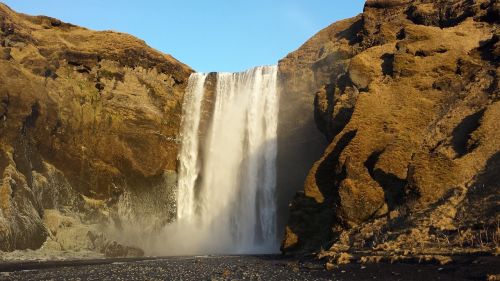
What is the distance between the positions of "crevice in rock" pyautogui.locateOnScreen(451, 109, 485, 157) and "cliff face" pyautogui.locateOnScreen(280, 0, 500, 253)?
0.27 feet

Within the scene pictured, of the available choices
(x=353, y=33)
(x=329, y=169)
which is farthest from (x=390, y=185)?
(x=353, y=33)

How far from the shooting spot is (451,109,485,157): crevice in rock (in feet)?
93.7

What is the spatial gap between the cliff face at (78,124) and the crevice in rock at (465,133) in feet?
109

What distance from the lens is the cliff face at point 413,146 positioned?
24875 millimetres

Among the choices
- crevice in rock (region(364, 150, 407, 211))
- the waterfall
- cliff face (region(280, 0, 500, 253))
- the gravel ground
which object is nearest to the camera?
the gravel ground

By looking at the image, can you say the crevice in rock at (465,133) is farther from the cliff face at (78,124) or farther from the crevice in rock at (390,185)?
the cliff face at (78,124)

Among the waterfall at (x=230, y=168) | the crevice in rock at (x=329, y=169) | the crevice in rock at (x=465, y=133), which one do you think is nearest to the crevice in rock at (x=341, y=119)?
the crevice in rock at (x=329, y=169)

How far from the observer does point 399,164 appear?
30219 mm

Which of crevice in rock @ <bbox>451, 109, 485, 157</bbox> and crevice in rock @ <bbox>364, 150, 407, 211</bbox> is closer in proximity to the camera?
crevice in rock @ <bbox>451, 109, 485, 157</bbox>

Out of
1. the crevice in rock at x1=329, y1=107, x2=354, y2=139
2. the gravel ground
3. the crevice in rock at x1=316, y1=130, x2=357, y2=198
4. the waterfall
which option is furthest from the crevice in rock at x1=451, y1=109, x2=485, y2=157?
the waterfall

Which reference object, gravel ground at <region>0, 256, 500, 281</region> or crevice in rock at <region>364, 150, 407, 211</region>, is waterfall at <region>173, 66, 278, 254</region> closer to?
crevice in rock at <region>364, 150, 407, 211</region>

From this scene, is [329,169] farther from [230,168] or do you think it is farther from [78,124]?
[78,124]

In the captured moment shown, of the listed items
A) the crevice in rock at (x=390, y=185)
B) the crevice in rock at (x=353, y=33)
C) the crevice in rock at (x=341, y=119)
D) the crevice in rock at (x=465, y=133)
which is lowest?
the crevice in rock at (x=390, y=185)

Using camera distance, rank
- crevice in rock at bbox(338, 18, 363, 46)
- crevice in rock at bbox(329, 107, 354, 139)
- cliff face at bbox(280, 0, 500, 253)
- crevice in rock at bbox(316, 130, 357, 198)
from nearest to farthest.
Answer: cliff face at bbox(280, 0, 500, 253)
crevice in rock at bbox(316, 130, 357, 198)
crevice in rock at bbox(329, 107, 354, 139)
crevice in rock at bbox(338, 18, 363, 46)
